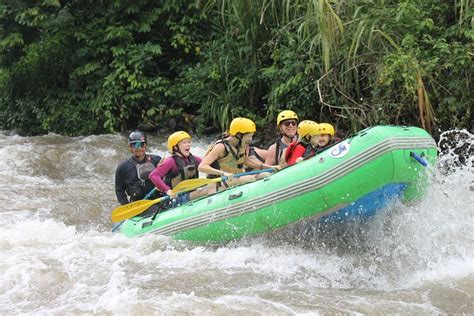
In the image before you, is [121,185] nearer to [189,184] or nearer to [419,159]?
[189,184]

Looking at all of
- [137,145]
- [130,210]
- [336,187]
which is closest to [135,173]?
[137,145]

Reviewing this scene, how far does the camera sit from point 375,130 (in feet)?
15.4

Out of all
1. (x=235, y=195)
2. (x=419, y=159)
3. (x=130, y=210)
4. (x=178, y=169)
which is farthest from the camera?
(x=130, y=210)

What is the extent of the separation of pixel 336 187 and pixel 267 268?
81 centimetres

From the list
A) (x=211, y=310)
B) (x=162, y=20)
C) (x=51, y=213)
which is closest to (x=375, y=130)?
(x=211, y=310)

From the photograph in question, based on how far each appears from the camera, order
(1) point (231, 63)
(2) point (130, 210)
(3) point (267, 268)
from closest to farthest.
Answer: (3) point (267, 268)
(2) point (130, 210)
(1) point (231, 63)

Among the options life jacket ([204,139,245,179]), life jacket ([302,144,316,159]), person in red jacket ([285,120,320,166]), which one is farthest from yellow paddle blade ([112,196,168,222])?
life jacket ([302,144,316,159])

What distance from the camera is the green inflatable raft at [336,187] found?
4598 millimetres

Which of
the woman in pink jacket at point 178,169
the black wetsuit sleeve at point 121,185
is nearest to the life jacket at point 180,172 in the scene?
the woman in pink jacket at point 178,169

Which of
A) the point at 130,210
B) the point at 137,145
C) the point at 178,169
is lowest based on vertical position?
the point at 130,210

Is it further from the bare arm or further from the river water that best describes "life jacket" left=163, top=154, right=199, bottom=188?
the bare arm

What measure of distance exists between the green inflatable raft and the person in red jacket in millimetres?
746

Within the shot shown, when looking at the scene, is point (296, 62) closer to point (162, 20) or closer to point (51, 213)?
point (51, 213)

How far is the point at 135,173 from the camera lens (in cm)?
652
